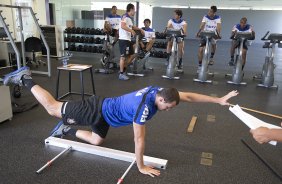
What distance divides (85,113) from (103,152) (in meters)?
0.45

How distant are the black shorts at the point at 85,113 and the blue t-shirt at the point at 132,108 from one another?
6cm

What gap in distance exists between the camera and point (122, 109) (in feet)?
6.55

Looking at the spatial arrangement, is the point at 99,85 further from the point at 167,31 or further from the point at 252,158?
the point at 252,158

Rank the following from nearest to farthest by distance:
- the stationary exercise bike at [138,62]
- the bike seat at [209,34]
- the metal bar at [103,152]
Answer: the metal bar at [103,152] < the bike seat at [209,34] < the stationary exercise bike at [138,62]

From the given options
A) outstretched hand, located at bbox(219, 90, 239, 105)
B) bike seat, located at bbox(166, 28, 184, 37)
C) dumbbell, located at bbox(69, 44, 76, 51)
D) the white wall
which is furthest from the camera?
the white wall

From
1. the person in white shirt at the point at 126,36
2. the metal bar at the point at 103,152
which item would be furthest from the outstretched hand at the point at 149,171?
the person in white shirt at the point at 126,36

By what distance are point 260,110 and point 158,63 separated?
4.09 metres

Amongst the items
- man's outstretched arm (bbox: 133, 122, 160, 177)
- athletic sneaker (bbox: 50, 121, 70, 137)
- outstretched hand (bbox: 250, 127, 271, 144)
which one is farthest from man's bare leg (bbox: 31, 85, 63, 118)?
outstretched hand (bbox: 250, 127, 271, 144)

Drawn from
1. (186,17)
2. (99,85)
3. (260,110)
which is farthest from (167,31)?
(186,17)

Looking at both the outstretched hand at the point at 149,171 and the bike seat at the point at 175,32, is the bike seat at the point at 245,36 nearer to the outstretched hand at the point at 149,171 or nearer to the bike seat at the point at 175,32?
the bike seat at the point at 175,32

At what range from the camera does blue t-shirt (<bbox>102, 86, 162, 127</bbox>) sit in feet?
5.90

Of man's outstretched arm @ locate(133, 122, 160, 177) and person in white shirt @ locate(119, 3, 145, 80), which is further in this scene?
person in white shirt @ locate(119, 3, 145, 80)

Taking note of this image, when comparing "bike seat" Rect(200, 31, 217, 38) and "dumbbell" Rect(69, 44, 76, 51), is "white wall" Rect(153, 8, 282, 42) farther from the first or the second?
"bike seat" Rect(200, 31, 217, 38)

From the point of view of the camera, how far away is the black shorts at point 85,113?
2109mm
